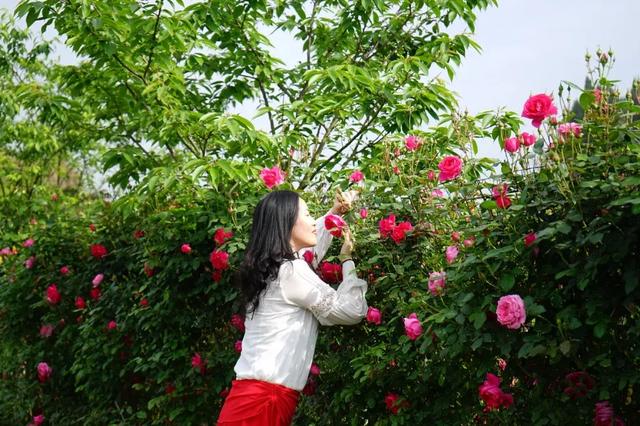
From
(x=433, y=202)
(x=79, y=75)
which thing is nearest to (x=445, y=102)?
(x=433, y=202)

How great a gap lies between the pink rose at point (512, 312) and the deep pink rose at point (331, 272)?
957mm

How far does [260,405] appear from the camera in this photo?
280 cm

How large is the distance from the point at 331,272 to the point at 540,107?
1.13 metres

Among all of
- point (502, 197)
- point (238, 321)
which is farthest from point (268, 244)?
point (502, 197)

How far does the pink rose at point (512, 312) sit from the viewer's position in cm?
221

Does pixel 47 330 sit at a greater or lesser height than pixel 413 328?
lesser

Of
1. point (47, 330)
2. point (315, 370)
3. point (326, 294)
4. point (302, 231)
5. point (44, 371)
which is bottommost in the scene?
point (44, 371)

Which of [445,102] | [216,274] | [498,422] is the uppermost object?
[445,102]

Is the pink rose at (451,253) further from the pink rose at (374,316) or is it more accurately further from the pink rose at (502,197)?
the pink rose at (374,316)

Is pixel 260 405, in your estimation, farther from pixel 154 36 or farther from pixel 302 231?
pixel 154 36

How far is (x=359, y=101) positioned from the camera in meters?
4.66

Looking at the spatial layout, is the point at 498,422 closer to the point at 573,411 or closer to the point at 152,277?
the point at 573,411

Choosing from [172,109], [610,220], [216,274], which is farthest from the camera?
[172,109]

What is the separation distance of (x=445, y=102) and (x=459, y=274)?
2.34m
